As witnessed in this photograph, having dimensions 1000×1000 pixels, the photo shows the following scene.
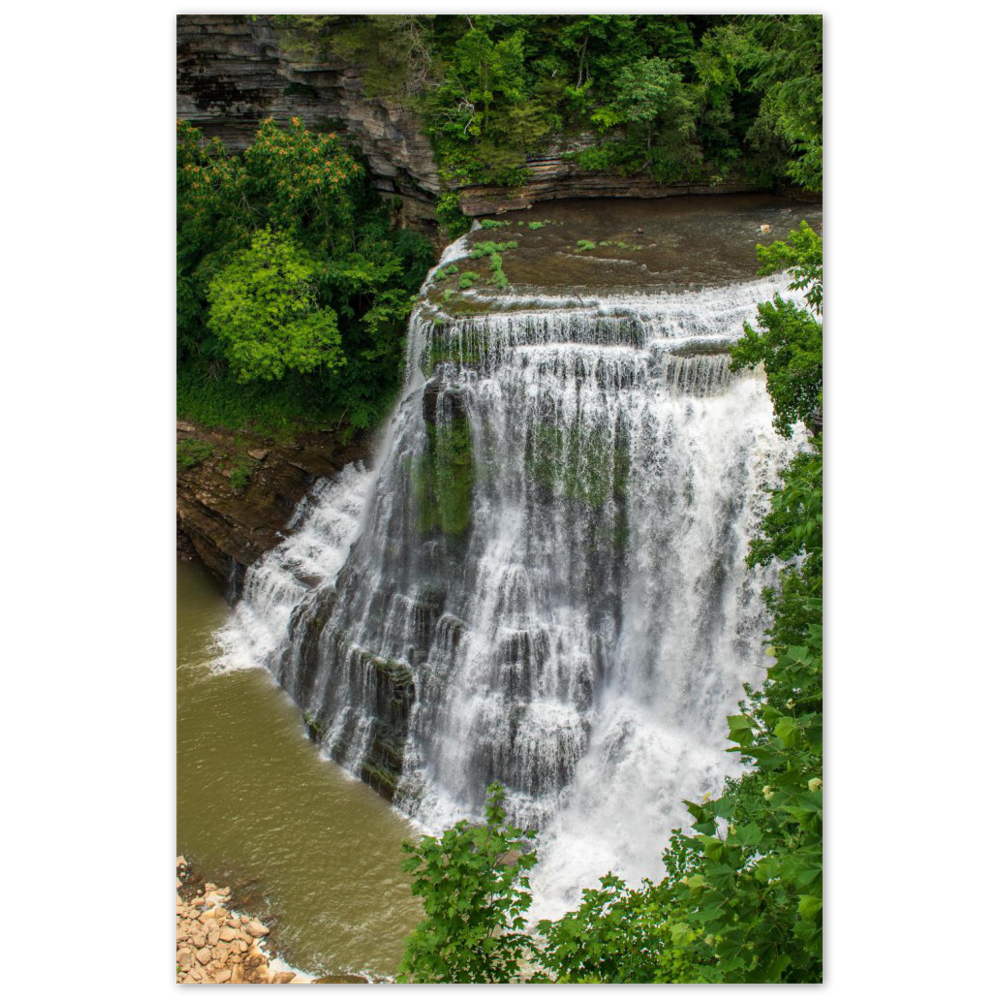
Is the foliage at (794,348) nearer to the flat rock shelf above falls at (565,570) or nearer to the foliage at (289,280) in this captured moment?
the flat rock shelf above falls at (565,570)

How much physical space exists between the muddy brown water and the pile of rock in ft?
0.77

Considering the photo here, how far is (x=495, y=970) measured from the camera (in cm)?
718

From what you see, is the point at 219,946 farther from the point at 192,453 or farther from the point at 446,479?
the point at 192,453

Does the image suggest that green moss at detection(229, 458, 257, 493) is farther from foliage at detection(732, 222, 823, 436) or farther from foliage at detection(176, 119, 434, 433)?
foliage at detection(732, 222, 823, 436)

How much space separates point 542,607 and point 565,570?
66 centimetres

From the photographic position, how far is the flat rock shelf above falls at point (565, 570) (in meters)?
12.1

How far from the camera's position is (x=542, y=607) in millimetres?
13211

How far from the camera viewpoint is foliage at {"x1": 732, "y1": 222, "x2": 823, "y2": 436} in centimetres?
860

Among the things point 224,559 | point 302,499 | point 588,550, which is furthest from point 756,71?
point 224,559

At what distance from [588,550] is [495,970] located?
22.1 feet

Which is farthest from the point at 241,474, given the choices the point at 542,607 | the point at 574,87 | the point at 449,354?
the point at 574,87

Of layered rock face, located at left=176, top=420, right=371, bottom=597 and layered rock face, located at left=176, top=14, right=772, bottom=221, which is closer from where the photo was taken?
layered rock face, located at left=176, top=14, right=772, bottom=221

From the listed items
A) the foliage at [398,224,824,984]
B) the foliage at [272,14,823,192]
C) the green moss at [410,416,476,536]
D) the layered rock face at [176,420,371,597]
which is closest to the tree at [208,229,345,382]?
the layered rock face at [176,420,371,597]
